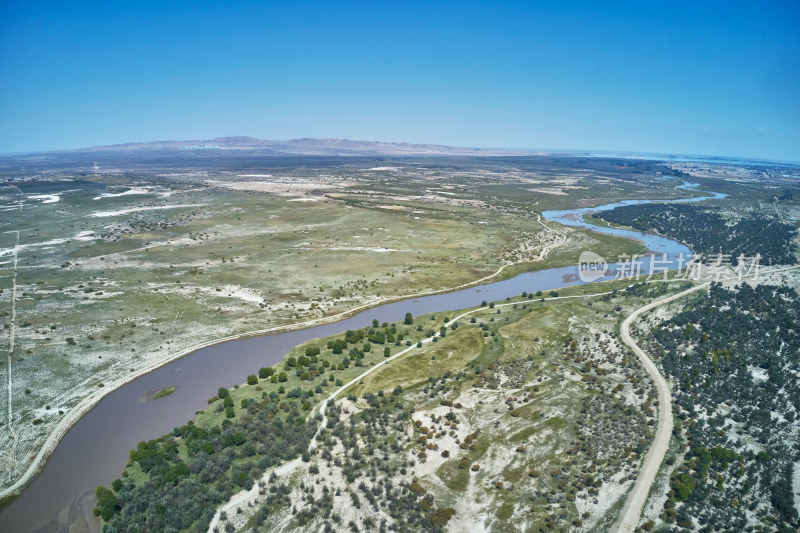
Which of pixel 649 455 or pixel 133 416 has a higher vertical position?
pixel 649 455

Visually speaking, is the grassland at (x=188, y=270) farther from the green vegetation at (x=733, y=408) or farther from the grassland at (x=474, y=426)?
the green vegetation at (x=733, y=408)

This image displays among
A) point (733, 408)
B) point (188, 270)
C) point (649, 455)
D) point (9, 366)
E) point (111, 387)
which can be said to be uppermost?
point (188, 270)

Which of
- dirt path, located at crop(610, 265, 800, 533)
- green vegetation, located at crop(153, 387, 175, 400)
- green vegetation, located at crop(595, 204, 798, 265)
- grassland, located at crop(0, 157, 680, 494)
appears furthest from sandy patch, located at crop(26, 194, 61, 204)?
green vegetation, located at crop(595, 204, 798, 265)

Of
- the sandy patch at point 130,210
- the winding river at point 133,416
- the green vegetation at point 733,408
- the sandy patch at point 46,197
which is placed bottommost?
the winding river at point 133,416

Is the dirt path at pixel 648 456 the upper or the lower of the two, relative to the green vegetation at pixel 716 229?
lower

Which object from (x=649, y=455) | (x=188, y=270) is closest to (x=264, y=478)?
(x=649, y=455)

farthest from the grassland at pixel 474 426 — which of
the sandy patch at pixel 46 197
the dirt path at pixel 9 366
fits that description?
the sandy patch at pixel 46 197

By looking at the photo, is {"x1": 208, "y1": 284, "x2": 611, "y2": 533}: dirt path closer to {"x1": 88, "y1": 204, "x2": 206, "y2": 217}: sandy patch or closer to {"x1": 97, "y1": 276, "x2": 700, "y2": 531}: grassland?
{"x1": 97, "y1": 276, "x2": 700, "y2": 531}: grassland

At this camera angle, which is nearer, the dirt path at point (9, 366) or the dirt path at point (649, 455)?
the dirt path at point (649, 455)

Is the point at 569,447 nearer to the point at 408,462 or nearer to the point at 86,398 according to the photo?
the point at 408,462

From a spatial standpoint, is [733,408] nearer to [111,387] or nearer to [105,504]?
[105,504]
